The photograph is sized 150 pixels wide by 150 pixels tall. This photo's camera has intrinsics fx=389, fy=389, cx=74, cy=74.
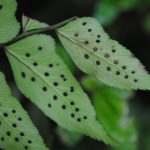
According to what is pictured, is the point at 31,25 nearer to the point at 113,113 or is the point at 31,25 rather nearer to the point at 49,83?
the point at 49,83

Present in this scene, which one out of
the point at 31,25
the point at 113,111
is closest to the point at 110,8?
the point at 113,111

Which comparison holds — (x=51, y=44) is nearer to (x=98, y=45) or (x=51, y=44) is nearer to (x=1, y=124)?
(x=98, y=45)

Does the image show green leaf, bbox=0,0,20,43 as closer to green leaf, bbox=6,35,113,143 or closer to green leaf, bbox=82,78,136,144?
green leaf, bbox=6,35,113,143

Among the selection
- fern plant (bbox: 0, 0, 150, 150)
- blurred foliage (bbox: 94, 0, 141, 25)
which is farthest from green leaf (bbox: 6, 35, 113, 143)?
blurred foliage (bbox: 94, 0, 141, 25)

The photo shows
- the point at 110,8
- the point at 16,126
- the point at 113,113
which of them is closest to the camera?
the point at 16,126

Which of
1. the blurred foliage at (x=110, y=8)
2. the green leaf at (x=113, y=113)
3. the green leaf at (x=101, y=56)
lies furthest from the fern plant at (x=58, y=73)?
the blurred foliage at (x=110, y=8)

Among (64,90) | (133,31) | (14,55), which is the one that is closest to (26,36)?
(14,55)

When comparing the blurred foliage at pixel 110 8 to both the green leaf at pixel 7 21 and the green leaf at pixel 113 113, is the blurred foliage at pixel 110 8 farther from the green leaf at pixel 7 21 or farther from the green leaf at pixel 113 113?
the green leaf at pixel 7 21
